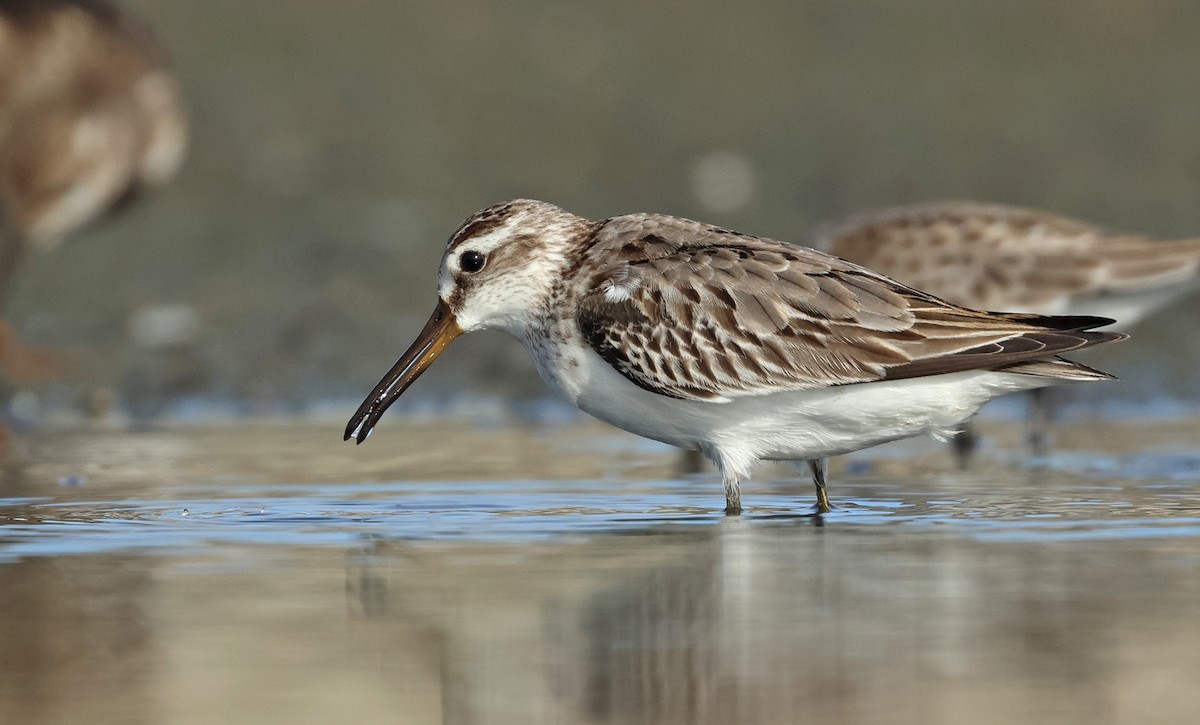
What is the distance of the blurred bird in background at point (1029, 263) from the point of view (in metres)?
13.5

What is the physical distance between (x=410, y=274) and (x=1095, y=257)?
724 cm

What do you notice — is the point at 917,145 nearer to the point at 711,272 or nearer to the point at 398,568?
the point at 711,272

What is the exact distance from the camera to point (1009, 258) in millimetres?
13594

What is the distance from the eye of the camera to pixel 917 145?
21.5 meters

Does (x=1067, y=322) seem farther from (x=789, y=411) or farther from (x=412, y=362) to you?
(x=412, y=362)

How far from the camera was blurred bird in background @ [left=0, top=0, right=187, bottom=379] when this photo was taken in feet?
52.7

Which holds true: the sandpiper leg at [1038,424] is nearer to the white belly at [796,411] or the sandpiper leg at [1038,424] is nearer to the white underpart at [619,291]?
the white belly at [796,411]

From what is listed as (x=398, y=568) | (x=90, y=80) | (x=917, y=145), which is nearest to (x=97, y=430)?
(x=90, y=80)

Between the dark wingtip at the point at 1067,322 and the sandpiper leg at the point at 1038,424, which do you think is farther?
the sandpiper leg at the point at 1038,424

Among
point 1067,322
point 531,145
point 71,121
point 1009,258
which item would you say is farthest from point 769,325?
point 531,145

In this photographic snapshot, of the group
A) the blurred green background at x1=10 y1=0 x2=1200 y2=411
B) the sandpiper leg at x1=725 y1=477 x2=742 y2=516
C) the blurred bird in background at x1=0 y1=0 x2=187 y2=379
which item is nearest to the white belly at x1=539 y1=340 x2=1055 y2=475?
the sandpiper leg at x1=725 y1=477 x2=742 y2=516

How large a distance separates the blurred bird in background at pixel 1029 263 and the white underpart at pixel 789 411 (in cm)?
384

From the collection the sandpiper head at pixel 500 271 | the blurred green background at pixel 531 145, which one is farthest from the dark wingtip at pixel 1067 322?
the blurred green background at pixel 531 145

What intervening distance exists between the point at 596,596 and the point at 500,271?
10.9ft
